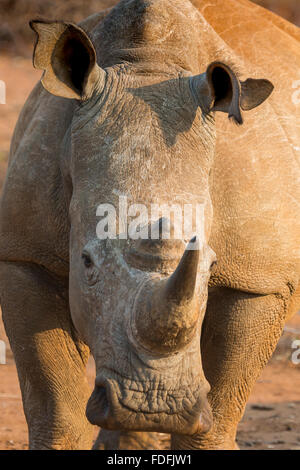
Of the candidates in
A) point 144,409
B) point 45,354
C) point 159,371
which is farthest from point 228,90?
point 45,354

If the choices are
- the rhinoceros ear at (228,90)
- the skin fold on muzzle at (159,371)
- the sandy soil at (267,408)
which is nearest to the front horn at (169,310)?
the skin fold on muzzle at (159,371)

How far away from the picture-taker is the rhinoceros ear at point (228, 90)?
4336 mm

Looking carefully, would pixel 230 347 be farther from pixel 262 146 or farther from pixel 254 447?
pixel 254 447

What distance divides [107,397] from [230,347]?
1411mm

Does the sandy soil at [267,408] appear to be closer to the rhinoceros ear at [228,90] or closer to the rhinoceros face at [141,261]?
the rhinoceros face at [141,261]

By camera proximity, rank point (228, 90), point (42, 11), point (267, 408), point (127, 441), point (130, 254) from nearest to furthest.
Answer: point (130, 254) → point (228, 90) → point (127, 441) → point (267, 408) → point (42, 11)

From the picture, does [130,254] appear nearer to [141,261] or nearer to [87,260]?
[141,261]

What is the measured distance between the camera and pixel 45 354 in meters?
5.14

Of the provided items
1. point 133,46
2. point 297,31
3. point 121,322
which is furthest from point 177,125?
point 297,31

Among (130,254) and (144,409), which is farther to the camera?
(130,254)

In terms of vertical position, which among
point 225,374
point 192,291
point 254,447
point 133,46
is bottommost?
point 254,447

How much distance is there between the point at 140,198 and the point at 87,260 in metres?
0.34

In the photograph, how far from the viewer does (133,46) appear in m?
4.80

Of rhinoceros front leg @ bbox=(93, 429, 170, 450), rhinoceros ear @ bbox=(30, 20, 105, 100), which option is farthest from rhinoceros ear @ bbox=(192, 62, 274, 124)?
rhinoceros front leg @ bbox=(93, 429, 170, 450)
